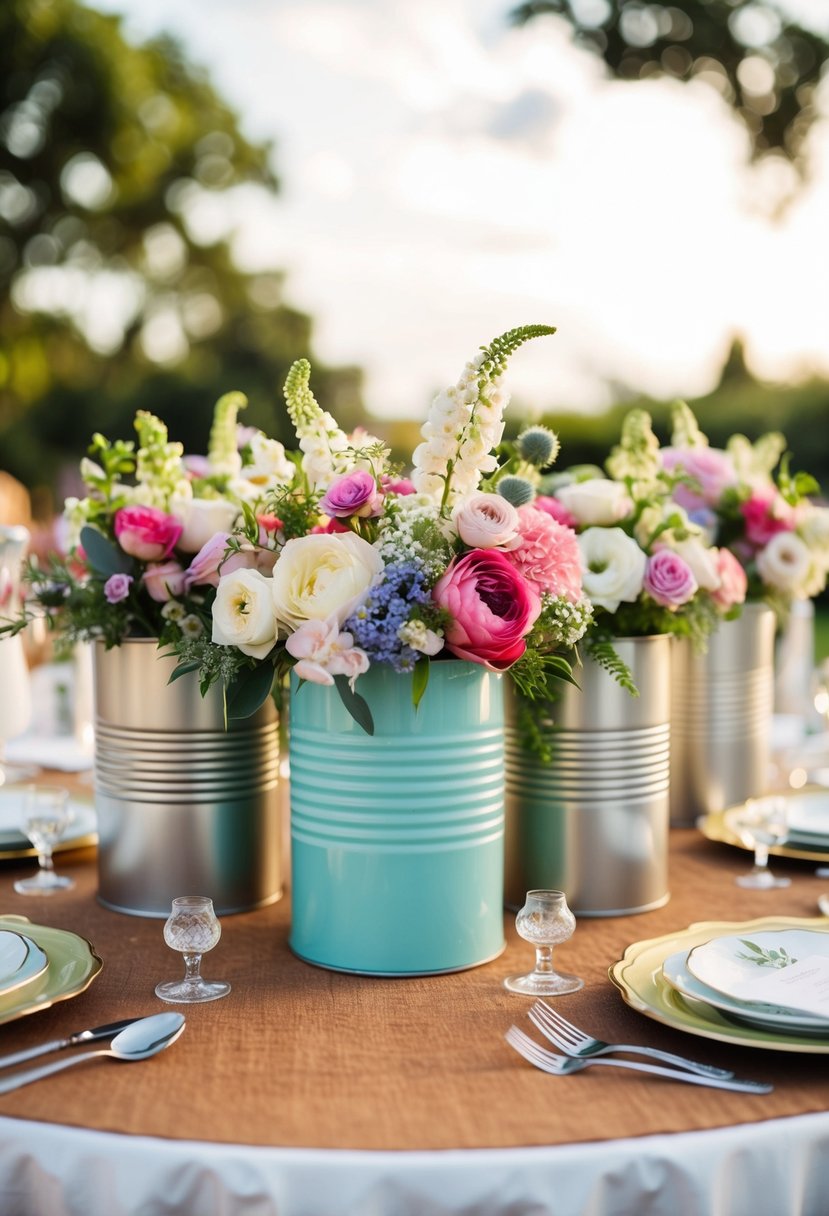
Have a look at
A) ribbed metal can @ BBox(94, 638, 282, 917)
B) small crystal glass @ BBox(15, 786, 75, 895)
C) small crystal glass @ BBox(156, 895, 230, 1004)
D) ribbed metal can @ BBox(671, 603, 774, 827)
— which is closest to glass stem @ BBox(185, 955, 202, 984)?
small crystal glass @ BBox(156, 895, 230, 1004)

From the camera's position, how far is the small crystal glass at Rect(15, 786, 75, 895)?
74.0 inches

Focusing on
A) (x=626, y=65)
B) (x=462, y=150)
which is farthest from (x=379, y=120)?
(x=626, y=65)

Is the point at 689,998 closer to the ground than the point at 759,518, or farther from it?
closer to the ground

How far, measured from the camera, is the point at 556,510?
1833 mm

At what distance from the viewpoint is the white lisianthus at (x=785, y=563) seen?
2.34 metres

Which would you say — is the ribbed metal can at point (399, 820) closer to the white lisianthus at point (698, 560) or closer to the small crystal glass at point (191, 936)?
the small crystal glass at point (191, 936)

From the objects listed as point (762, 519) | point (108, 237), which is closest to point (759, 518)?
point (762, 519)

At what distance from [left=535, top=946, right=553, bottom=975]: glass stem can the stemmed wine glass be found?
55cm

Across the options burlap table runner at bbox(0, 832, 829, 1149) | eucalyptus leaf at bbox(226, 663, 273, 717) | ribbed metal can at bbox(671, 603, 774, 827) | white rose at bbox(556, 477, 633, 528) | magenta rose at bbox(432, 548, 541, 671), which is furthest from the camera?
ribbed metal can at bbox(671, 603, 774, 827)

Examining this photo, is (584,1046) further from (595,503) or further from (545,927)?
(595,503)

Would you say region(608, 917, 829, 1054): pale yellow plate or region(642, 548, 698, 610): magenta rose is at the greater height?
region(642, 548, 698, 610): magenta rose

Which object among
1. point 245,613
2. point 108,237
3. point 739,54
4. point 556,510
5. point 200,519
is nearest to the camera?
point 245,613

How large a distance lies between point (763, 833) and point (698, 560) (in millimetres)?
433

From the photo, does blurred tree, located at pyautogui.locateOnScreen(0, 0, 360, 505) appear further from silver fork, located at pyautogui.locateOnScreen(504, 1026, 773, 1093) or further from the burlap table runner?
silver fork, located at pyautogui.locateOnScreen(504, 1026, 773, 1093)
